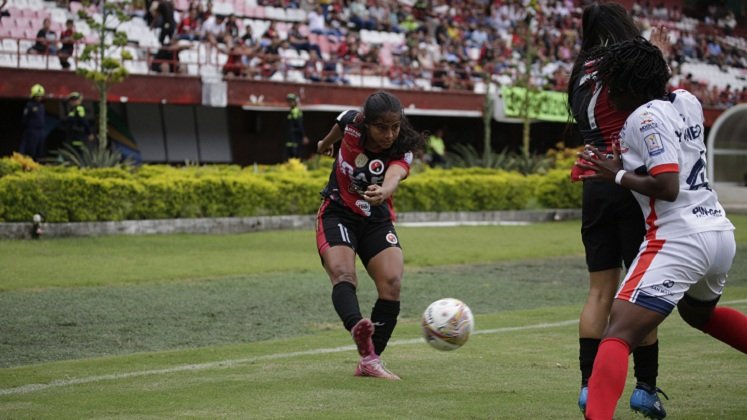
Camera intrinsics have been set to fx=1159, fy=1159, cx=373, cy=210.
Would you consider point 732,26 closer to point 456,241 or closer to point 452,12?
Result: point 452,12

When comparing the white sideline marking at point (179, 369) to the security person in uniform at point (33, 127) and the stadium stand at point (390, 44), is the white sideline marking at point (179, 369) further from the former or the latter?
the stadium stand at point (390, 44)

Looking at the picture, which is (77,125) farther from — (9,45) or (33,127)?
(9,45)

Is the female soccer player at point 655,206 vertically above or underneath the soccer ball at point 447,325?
above

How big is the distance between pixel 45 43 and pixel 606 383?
2236 cm

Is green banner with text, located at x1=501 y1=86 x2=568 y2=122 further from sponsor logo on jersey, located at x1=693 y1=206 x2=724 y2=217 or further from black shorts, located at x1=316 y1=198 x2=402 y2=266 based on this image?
sponsor logo on jersey, located at x1=693 y1=206 x2=724 y2=217

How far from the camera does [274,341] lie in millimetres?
9508

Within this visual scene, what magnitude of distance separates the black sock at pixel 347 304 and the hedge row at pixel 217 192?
1096 centimetres

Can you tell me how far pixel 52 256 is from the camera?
15.5 meters

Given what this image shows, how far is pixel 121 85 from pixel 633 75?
22351 millimetres

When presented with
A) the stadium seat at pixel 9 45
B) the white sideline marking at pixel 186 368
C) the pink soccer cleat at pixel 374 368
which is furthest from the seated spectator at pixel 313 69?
the pink soccer cleat at pixel 374 368

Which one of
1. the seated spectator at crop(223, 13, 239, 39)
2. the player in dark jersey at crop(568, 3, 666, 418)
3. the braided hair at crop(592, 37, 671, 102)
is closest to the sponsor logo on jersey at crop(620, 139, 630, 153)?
the braided hair at crop(592, 37, 671, 102)

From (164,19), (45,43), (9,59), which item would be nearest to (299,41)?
(164,19)

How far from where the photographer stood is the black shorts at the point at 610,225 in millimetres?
6176

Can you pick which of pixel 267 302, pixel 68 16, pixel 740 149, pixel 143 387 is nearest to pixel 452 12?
pixel 740 149
